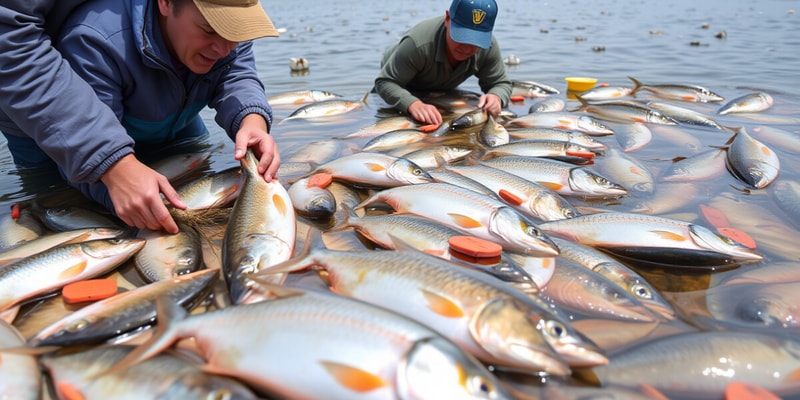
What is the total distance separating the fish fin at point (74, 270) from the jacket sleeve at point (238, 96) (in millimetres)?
1474

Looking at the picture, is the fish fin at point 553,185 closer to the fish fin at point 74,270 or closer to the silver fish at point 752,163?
the silver fish at point 752,163

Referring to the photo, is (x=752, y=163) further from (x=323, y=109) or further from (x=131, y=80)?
(x=323, y=109)

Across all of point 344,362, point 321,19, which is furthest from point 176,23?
point 321,19

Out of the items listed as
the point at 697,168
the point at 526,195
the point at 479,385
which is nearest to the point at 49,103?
the point at 479,385

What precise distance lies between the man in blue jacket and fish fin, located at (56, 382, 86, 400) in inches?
43.4

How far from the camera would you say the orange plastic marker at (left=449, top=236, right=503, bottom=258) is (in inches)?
95.6

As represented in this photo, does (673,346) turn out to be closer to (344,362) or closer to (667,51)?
(344,362)

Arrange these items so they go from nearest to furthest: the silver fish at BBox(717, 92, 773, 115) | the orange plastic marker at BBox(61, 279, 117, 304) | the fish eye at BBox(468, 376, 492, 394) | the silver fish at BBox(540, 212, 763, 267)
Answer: the fish eye at BBox(468, 376, 492, 394)
the orange plastic marker at BBox(61, 279, 117, 304)
the silver fish at BBox(540, 212, 763, 267)
the silver fish at BBox(717, 92, 773, 115)

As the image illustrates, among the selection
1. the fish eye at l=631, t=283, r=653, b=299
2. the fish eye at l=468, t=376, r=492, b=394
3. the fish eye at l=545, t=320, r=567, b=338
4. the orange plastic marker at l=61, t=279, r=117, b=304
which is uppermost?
the fish eye at l=468, t=376, r=492, b=394

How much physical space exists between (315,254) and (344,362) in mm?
825

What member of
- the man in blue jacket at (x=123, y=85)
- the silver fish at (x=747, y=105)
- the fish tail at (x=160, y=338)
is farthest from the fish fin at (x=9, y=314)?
the silver fish at (x=747, y=105)

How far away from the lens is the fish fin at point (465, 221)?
2919 mm

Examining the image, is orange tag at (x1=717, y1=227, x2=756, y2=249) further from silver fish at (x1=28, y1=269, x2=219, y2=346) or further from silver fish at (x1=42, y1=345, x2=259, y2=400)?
silver fish at (x1=28, y1=269, x2=219, y2=346)

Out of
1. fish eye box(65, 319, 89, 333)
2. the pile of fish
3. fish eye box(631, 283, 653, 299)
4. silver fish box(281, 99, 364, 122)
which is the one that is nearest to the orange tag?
the pile of fish
